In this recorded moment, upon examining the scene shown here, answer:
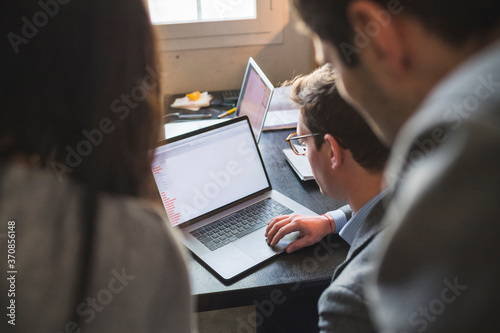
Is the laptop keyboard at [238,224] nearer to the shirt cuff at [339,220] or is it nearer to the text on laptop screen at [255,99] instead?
the shirt cuff at [339,220]

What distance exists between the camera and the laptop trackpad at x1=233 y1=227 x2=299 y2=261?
1.14 m

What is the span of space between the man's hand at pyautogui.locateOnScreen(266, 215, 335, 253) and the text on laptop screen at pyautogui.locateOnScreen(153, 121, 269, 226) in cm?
20

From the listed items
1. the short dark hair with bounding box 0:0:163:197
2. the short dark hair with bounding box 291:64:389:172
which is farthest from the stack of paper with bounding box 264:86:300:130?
the short dark hair with bounding box 0:0:163:197

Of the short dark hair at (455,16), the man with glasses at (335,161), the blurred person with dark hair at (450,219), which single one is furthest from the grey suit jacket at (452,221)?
the man with glasses at (335,161)

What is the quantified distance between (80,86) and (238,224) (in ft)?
2.61

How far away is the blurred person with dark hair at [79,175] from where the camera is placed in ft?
1.65

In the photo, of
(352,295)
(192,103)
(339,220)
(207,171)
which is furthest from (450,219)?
(192,103)

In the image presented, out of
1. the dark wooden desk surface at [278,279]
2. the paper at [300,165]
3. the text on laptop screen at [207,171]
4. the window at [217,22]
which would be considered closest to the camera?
the dark wooden desk surface at [278,279]

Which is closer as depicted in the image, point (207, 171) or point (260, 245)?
point (260, 245)

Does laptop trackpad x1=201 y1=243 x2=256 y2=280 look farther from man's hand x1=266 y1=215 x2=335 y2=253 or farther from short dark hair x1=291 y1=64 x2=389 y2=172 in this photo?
short dark hair x1=291 y1=64 x2=389 y2=172

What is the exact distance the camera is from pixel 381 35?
452mm

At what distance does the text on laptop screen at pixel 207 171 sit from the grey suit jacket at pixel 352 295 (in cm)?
51

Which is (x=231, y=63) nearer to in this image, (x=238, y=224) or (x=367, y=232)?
(x=238, y=224)

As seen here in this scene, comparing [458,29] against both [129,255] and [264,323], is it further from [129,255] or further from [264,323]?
[264,323]
